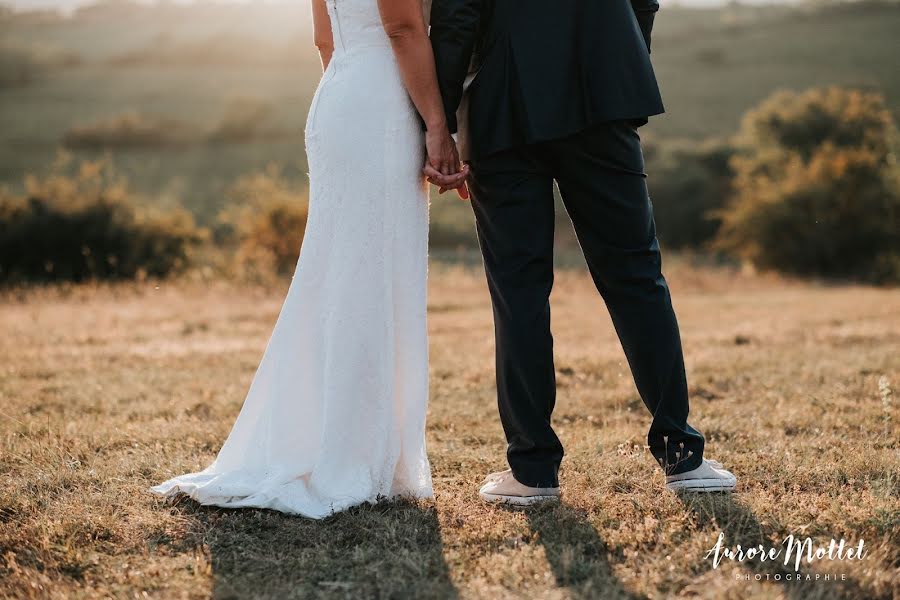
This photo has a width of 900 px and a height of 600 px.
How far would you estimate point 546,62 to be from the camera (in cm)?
275

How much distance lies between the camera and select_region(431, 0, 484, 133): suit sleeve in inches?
106

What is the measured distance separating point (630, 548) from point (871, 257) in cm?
2236

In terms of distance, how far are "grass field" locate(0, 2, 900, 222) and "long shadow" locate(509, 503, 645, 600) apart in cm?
3366

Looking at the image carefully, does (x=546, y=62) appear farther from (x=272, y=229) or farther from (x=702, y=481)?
(x=272, y=229)

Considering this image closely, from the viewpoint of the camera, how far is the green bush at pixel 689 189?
33.8m

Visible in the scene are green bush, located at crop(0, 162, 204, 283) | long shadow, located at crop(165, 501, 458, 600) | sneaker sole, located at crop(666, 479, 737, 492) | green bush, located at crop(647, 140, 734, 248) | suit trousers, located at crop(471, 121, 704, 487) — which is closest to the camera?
long shadow, located at crop(165, 501, 458, 600)

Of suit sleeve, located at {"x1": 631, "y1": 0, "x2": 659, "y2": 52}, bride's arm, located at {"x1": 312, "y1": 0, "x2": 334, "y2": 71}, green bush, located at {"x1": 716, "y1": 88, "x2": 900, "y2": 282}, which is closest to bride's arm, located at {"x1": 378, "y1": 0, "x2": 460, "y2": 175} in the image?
bride's arm, located at {"x1": 312, "y1": 0, "x2": 334, "y2": 71}

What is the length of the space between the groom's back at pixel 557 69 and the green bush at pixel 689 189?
30.5 m

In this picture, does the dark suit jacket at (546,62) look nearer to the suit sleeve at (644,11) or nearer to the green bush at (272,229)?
the suit sleeve at (644,11)

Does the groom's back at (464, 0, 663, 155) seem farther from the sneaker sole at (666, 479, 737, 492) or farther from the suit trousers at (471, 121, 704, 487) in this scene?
the sneaker sole at (666, 479, 737, 492)

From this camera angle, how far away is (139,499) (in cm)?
301

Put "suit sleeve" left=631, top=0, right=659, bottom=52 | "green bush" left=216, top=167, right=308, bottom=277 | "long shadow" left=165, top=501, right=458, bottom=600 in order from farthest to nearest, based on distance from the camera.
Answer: "green bush" left=216, top=167, right=308, bottom=277
"suit sleeve" left=631, top=0, right=659, bottom=52
"long shadow" left=165, top=501, right=458, bottom=600

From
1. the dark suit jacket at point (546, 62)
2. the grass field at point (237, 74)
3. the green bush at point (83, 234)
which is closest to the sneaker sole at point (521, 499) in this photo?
the dark suit jacket at point (546, 62)

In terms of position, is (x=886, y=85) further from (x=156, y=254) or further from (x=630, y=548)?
(x=630, y=548)
